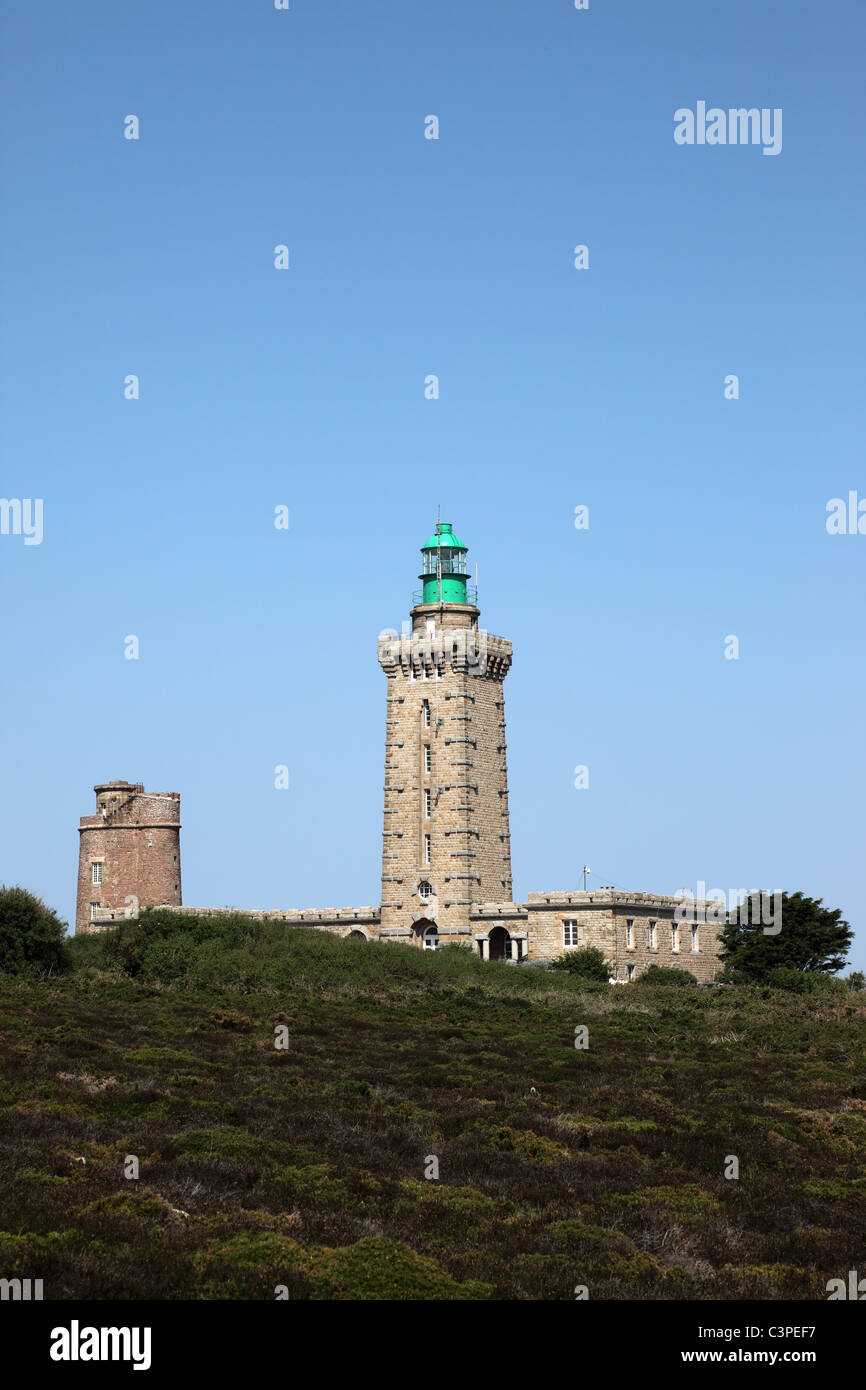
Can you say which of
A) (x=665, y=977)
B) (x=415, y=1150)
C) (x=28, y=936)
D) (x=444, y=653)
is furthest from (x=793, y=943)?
(x=415, y=1150)

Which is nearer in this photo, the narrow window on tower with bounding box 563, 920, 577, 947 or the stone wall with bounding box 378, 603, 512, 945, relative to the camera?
the narrow window on tower with bounding box 563, 920, 577, 947

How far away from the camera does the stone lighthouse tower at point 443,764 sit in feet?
243

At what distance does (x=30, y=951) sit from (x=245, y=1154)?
3204 centimetres

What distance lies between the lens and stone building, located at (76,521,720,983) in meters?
72.1

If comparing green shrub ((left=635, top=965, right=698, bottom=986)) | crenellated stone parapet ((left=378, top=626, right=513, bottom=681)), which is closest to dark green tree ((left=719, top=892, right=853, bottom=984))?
green shrub ((left=635, top=965, right=698, bottom=986))

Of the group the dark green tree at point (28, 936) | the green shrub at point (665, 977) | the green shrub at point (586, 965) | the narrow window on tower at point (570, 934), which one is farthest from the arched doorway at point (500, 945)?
the dark green tree at point (28, 936)

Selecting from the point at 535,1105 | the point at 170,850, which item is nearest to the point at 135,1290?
the point at 535,1105

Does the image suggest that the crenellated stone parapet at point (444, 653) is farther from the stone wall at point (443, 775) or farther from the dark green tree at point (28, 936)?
the dark green tree at point (28, 936)

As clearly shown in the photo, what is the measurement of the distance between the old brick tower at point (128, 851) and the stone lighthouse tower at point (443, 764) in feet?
53.7

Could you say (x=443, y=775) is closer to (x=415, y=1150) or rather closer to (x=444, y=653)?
(x=444, y=653)

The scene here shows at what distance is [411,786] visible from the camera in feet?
248

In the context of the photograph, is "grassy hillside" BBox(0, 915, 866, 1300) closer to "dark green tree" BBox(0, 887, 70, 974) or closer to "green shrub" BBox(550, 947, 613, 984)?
"dark green tree" BBox(0, 887, 70, 974)

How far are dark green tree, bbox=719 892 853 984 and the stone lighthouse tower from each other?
458 inches

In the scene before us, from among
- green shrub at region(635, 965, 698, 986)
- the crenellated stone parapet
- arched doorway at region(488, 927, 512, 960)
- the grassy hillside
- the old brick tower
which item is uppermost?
the crenellated stone parapet
